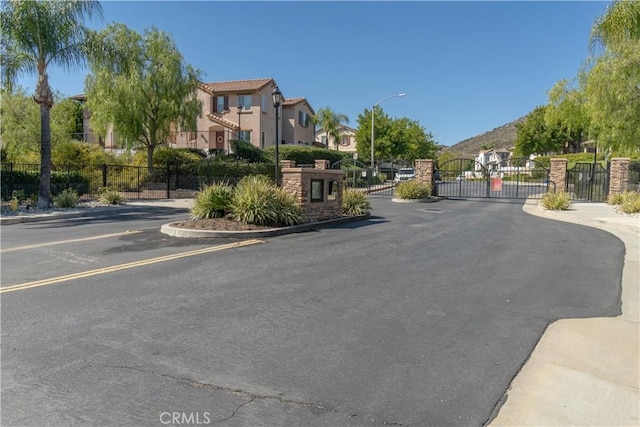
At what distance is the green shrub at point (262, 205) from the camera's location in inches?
463

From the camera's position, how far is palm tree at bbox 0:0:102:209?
17281 mm

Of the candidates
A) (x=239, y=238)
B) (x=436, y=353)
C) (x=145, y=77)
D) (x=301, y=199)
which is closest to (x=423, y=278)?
(x=436, y=353)

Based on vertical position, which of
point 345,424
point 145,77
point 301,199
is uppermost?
point 145,77

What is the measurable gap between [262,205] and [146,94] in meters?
20.3

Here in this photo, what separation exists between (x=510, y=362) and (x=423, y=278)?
9.82 feet

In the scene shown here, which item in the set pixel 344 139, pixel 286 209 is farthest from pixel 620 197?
pixel 344 139

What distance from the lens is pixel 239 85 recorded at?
42.5 metres

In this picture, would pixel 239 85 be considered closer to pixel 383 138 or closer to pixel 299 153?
pixel 299 153

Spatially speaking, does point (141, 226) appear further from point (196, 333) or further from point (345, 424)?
point (345, 424)

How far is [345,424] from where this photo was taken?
3129 mm

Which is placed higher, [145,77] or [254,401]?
[145,77]

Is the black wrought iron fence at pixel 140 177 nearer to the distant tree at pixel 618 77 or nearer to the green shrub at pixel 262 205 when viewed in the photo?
the green shrub at pixel 262 205

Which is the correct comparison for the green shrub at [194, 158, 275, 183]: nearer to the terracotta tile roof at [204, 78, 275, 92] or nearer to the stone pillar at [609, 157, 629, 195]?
the terracotta tile roof at [204, 78, 275, 92]

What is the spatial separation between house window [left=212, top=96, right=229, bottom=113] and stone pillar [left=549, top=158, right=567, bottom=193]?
29105 mm
